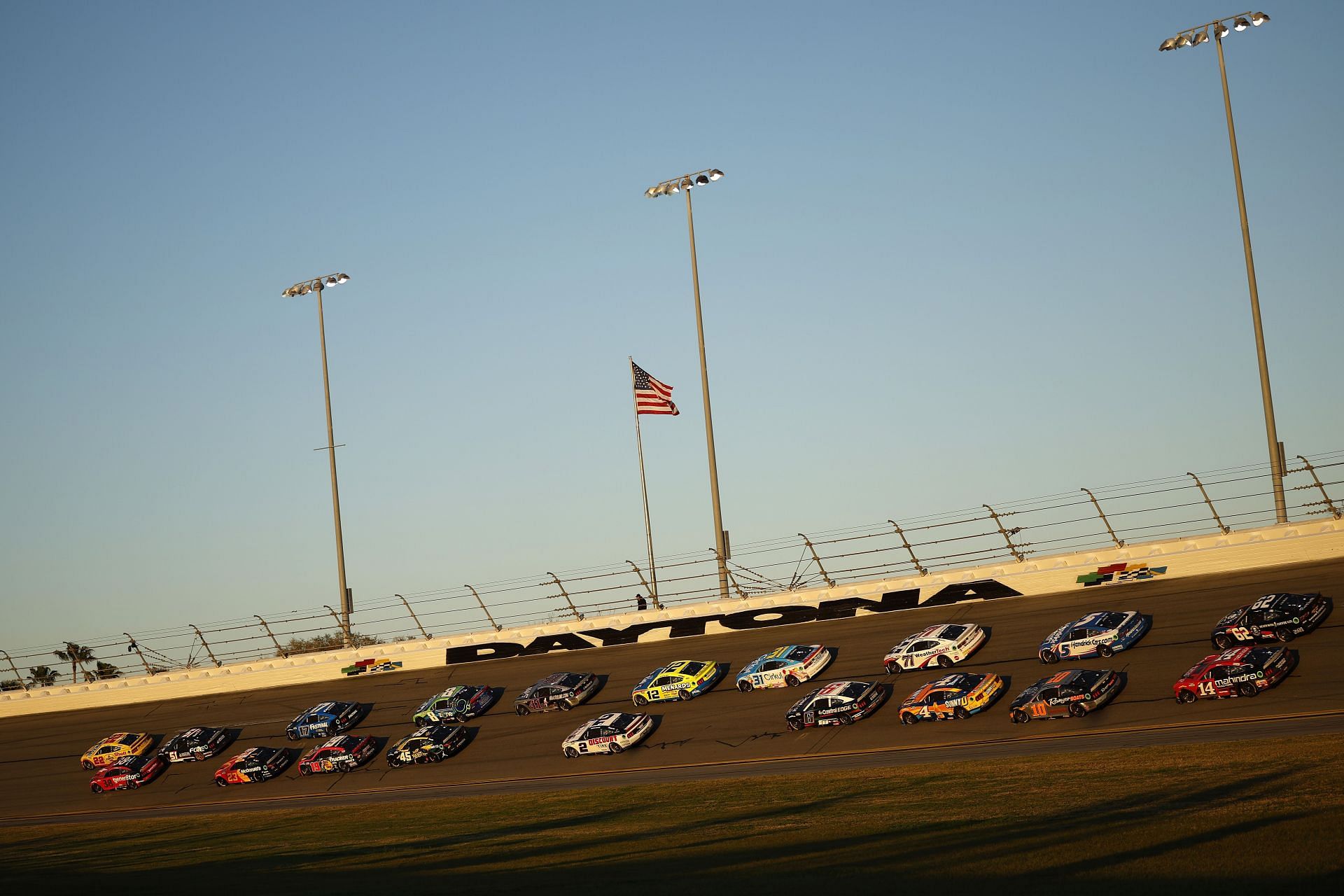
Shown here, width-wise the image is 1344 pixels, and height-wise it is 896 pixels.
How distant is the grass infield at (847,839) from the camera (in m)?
13.8

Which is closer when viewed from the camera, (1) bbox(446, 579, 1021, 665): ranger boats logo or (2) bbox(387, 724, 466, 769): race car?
(2) bbox(387, 724, 466, 769): race car

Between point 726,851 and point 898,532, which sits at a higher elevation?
point 898,532

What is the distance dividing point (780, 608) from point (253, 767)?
18.1m

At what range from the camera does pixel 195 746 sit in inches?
1670

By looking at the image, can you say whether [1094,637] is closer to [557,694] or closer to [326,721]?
[557,694]

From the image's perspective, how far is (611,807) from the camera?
24.7m

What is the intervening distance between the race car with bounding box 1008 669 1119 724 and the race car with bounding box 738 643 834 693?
7860 mm

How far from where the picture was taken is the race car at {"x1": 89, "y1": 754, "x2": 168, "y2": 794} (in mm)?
41312

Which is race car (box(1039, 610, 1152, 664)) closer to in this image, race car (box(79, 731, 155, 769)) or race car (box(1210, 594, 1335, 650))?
race car (box(1210, 594, 1335, 650))

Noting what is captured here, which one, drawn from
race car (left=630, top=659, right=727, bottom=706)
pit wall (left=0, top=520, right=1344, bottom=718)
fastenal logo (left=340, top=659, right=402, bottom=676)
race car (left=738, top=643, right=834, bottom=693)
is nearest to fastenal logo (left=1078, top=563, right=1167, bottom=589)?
pit wall (left=0, top=520, right=1344, bottom=718)

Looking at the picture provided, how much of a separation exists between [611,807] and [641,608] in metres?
20.8

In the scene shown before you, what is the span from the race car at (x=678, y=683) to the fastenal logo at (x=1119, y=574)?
38.5 ft

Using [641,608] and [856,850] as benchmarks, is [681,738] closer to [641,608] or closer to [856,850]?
[641,608]

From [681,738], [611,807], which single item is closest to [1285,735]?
[611,807]
